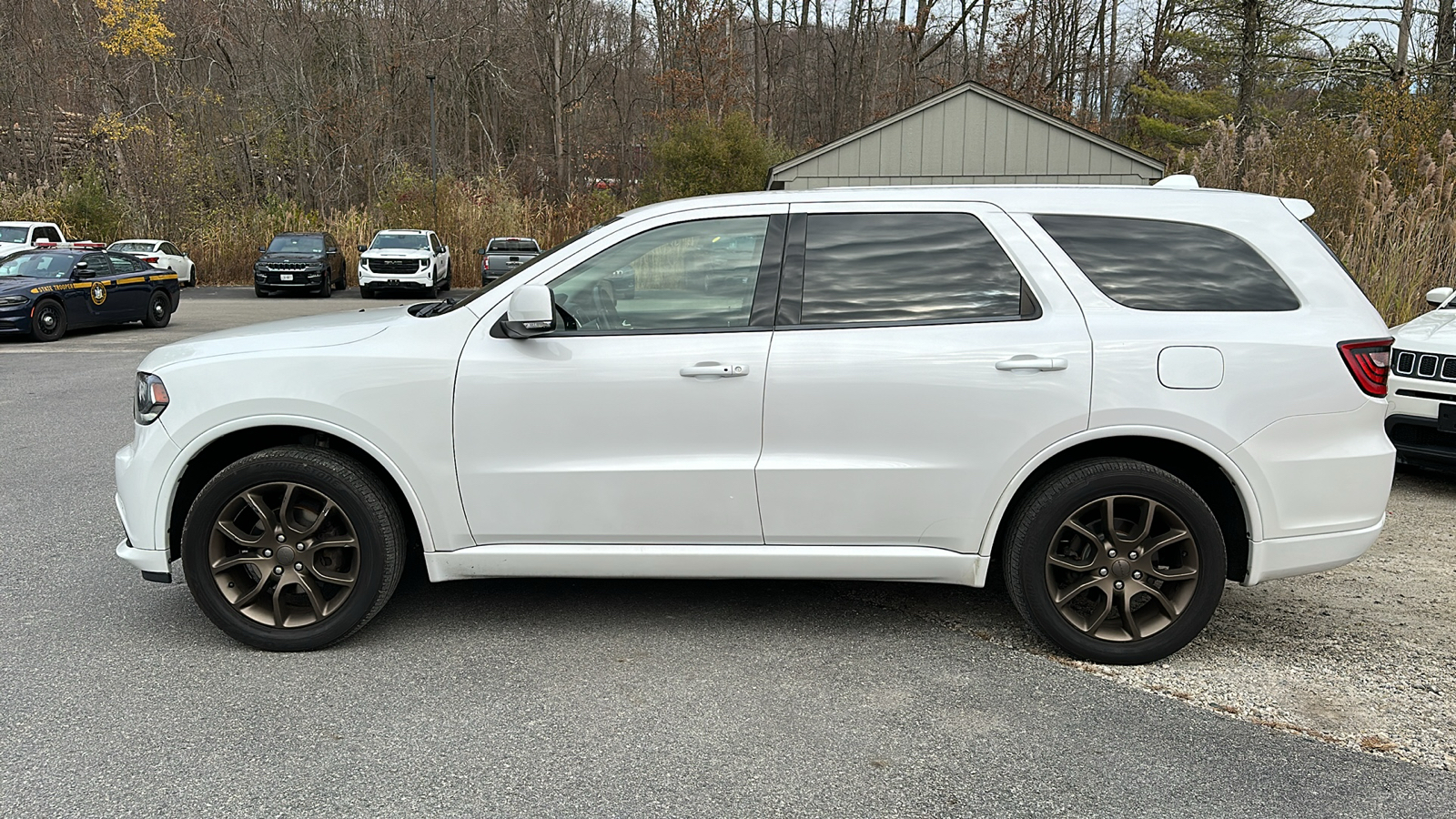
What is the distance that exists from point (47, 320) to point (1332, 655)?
60.7 ft

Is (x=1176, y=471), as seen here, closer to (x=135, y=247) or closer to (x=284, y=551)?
(x=284, y=551)

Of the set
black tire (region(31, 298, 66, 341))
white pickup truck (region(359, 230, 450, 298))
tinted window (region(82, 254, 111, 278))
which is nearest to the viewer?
black tire (region(31, 298, 66, 341))

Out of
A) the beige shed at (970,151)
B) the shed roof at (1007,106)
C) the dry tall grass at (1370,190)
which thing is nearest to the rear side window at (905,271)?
the dry tall grass at (1370,190)

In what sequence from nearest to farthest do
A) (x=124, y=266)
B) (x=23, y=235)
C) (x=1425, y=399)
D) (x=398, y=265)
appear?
1. (x=1425, y=399)
2. (x=124, y=266)
3. (x=23, y=235)
4. (x=398, y=265)

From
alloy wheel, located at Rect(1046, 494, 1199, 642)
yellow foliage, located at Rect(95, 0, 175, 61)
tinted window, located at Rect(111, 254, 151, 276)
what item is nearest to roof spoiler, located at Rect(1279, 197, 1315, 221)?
alloy wheel, located at Rect(1046, 494, 1199, 642)

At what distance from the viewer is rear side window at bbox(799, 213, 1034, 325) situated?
13.1 ft

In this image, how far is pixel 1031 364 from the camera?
12.6 ft

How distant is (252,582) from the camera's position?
4.20 metres

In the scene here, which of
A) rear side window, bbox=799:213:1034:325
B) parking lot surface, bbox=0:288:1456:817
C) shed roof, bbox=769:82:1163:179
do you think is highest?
shed roof, bbox=769:82:1163:179

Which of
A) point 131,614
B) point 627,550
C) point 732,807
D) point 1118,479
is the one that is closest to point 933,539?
point 1118,479

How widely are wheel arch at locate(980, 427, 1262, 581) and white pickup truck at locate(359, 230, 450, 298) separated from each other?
84.9 feet

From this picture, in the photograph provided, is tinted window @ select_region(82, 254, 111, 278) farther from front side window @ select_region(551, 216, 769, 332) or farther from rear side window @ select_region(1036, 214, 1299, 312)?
rear side window @ select_region(1036, 214, 1299, 312)

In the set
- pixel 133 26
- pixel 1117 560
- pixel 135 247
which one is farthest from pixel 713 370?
pixel 133 26

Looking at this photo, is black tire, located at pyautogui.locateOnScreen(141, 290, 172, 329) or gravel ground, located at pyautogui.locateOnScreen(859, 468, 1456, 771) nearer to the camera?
gravel ground, located at pyautogui.locateOnScreen(859, 468, 1456, 771)
